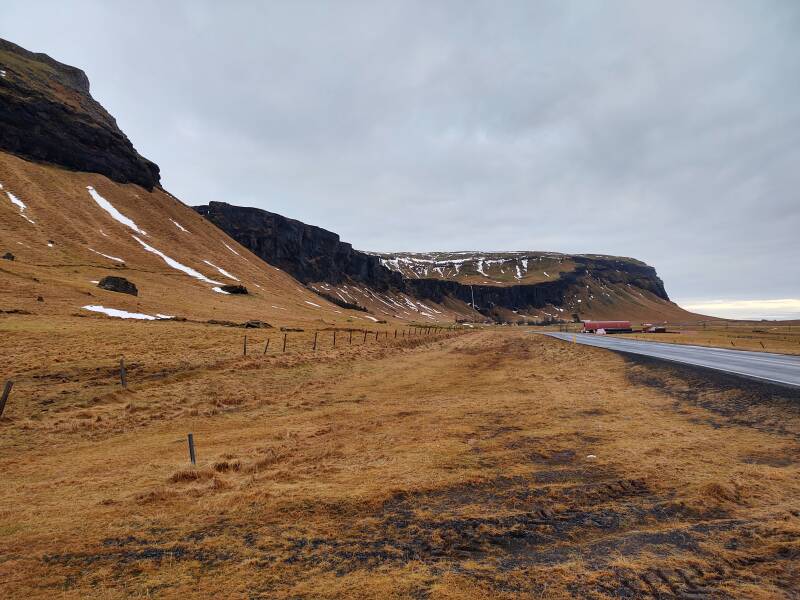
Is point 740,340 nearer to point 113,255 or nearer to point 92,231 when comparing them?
point 113,255

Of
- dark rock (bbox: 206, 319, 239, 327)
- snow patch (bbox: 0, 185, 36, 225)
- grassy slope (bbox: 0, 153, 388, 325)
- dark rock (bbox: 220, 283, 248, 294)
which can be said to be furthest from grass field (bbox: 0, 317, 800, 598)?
snow patch (bbox: 0, 185, 36, 225)

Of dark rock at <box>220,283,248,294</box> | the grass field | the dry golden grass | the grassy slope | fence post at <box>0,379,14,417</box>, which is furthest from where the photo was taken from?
dark rock at <box>220,283,248,294</box>

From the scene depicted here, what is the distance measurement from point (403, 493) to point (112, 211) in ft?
352

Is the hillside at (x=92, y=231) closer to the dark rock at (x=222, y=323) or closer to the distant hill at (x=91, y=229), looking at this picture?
the distant hill at (x=91, y=229)

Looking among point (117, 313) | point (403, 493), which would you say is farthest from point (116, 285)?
point (403, 493)

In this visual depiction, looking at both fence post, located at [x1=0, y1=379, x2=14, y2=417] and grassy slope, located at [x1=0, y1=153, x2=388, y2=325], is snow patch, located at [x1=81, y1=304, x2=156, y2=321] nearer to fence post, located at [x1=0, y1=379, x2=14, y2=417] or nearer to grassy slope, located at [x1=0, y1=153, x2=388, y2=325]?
grassy slope, located at [x1=0, y1=153, x2=388, y2=325]

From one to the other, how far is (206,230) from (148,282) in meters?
52.9

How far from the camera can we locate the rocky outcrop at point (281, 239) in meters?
169

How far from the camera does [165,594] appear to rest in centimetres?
527

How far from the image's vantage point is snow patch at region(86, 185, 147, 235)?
8815 centimetres

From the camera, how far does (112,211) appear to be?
9094 centimetres

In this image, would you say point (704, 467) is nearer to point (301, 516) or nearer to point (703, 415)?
point (703, 415)

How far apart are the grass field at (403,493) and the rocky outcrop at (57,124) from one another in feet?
373

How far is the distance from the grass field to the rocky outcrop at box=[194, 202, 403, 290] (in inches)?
6331
